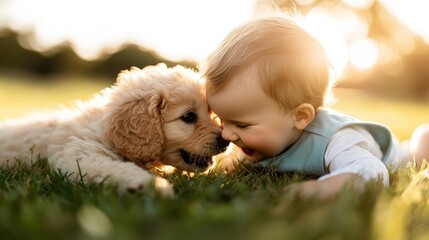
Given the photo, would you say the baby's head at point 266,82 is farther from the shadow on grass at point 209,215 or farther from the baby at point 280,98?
the shadow on grass at point 209,215

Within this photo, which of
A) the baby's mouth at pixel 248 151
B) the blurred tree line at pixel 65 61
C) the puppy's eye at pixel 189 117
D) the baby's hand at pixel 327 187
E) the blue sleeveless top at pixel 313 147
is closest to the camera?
the baby's hand at pixel 327 187

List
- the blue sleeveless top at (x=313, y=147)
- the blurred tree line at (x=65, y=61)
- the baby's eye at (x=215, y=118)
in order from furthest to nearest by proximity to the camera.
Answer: the blurred tree line at (x=65, y=61), the baby's eye at (x=215, y=118), the blue sleeveless top at (x=313, y=147)

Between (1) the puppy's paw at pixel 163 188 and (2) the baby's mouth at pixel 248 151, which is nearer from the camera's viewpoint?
(1) the puppy's paw at pixel 163 188

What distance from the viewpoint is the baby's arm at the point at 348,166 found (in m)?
2.82

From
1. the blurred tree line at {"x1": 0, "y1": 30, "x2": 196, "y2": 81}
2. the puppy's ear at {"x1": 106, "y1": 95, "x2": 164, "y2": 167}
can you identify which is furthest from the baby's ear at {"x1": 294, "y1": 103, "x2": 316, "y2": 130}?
the blurred tree line at {"x1": 0, "y1": 30, "x2": 196, "y2": 81}

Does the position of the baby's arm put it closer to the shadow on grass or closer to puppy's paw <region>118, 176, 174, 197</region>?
the shadow on grass

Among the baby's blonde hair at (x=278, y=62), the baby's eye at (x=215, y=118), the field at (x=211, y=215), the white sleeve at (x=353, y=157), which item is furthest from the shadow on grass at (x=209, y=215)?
the baby's eye at (x=215, y=118)

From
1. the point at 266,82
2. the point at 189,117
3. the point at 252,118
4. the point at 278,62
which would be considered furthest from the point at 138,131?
the point at 278,62

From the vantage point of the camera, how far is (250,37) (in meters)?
3.92

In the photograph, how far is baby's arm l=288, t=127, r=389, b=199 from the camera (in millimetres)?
2816

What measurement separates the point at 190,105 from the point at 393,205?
7.13ft

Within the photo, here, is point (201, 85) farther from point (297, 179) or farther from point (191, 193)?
point (191, 193)

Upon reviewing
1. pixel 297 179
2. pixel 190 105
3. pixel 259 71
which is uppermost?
pixel 259 71

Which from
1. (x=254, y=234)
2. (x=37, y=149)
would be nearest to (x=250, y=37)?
(x=37, y=149)
